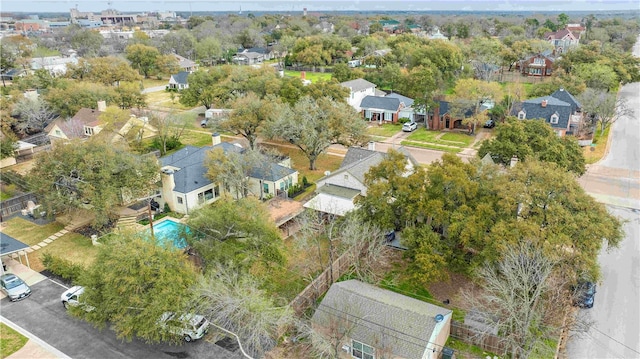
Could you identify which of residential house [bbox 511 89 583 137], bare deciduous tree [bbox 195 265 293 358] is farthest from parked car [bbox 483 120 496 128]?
bare deciduous tree [bbox 195 265 293 358]

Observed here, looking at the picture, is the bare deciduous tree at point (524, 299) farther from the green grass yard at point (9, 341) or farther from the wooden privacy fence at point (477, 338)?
the green grass yard at point (9, 341)

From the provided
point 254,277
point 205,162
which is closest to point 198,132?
point 205,162

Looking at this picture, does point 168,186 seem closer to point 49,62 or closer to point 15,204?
point 15,204

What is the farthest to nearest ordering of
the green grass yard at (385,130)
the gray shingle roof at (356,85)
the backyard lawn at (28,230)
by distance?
the gray shingle roof at (356,85)
the green grass yard at (385,130)
the backyard lawn at (28,230)

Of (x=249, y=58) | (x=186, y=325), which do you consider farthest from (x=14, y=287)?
(x=249, y=58)

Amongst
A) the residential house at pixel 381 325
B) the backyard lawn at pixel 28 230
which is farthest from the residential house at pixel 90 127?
the residential house at pixel 381 325

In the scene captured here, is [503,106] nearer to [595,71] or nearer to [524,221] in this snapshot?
[595,71]
